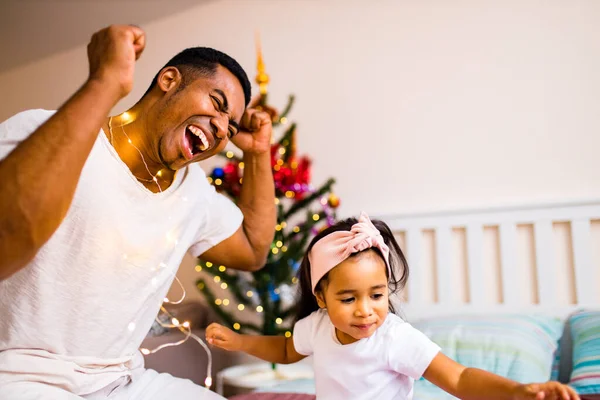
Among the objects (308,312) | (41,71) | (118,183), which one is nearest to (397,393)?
(308,312)

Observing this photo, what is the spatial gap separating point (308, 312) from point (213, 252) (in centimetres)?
32

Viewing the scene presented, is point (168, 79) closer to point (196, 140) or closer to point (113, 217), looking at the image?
point (196, 140)

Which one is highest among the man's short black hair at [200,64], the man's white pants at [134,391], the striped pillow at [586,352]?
the man's short black hair at [200,64]

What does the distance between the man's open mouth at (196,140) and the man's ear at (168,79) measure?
122mm

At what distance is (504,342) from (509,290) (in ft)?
1.60

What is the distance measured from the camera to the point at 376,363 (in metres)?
1.15

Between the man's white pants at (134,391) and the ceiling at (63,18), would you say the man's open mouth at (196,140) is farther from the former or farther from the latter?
the ceiling at (63,18)

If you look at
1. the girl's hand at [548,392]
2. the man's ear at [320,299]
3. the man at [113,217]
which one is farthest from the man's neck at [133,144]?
the girl's hand at [548,392]

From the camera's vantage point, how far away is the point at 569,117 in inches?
85.5

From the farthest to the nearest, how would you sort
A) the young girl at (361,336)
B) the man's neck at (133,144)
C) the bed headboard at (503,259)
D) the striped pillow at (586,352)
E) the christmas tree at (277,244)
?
the christmas tree at (277,244), the bed headboard at (503,259), the striped pillow at (586,352), the man's neck at (133,144), the young girl at (361,336)

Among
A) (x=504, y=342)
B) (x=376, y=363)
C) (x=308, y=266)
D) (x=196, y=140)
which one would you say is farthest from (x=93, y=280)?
(x=504, y=342)

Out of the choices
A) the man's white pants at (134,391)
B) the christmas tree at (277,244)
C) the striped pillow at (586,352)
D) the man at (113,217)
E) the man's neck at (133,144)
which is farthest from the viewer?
the christmas tree at (277,244)

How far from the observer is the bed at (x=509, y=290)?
1.72 meters

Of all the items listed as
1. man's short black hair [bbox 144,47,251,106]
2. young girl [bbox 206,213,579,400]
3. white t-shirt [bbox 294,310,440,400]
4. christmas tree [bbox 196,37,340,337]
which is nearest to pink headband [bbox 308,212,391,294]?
young girl [bbox 206,213,579,400]
